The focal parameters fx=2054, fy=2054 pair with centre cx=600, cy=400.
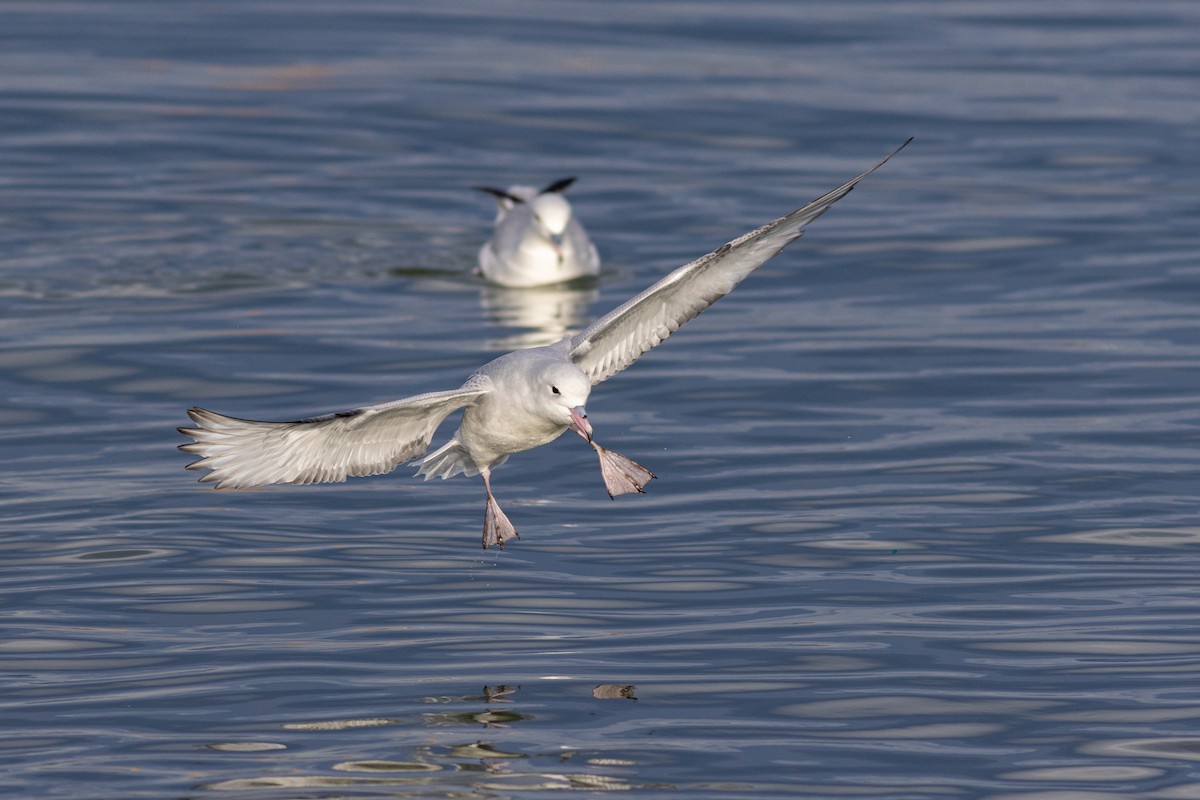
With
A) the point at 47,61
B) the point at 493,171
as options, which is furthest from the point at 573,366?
the point at 47,61

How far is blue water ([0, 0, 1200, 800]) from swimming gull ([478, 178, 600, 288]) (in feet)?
0.72

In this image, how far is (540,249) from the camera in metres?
16.4

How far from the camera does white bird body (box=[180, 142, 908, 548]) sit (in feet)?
26.4

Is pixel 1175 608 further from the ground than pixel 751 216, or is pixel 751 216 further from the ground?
pixel 751 216

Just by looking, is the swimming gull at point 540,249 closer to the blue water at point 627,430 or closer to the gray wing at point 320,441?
the blue water at point 627,430

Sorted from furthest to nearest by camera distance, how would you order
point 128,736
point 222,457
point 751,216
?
point 751,216 → point 222,457 → point 128,736

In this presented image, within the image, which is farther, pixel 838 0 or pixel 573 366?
pixel 838 0

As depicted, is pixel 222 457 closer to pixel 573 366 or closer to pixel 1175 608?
pixel 573 366

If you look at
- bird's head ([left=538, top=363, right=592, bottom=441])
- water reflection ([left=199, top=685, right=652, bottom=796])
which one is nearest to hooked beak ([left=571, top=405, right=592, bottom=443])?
bird's head ([left=538, top=363, right=592, bottom=441])

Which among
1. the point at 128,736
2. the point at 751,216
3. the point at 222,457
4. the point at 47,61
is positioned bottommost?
the point at 128,736

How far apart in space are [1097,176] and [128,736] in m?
14.0

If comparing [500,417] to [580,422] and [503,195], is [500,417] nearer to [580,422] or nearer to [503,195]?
[580,422]

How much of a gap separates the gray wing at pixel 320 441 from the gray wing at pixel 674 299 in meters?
0.65

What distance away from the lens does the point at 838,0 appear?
29.4m
